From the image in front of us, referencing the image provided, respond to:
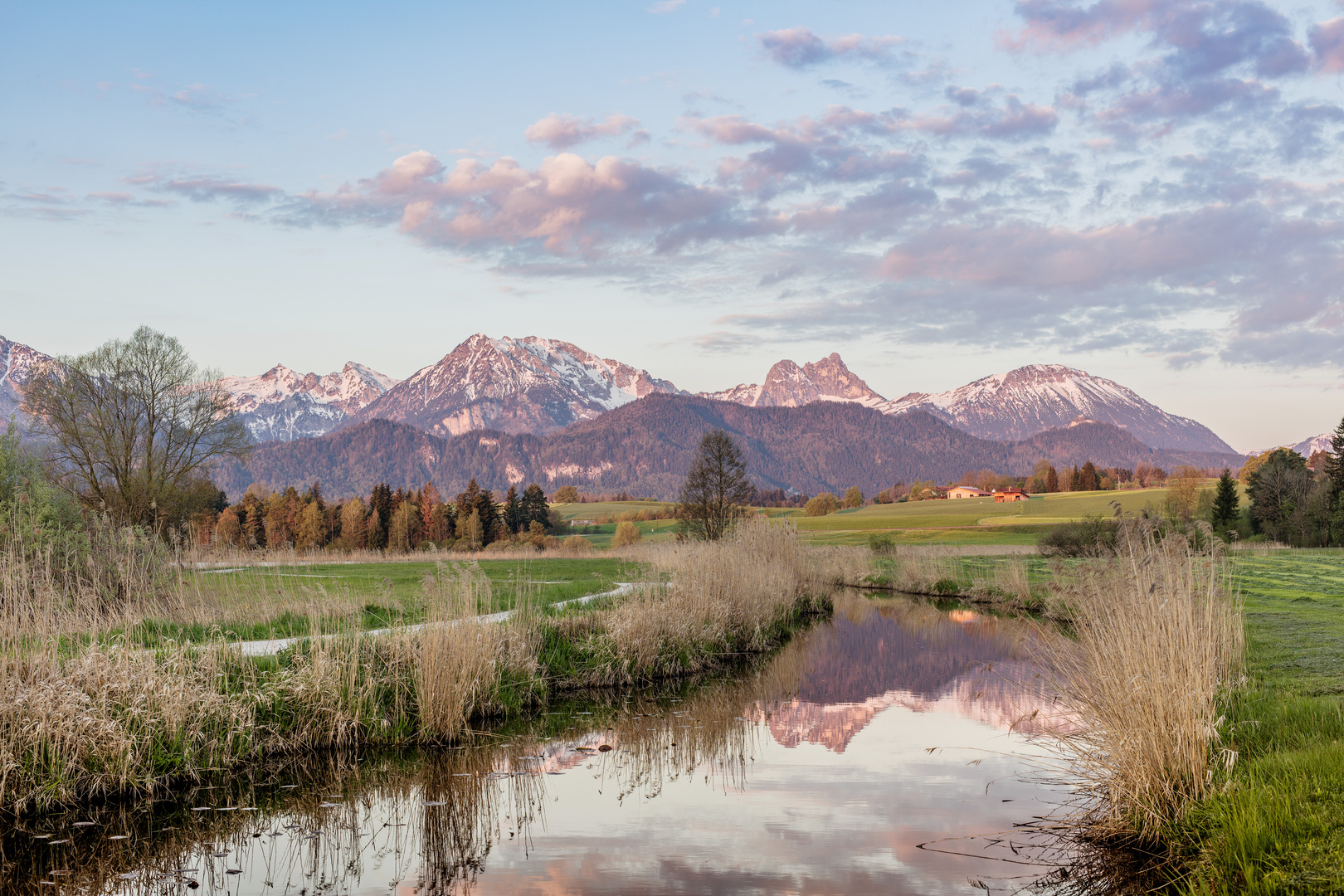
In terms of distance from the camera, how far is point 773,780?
11156 mm

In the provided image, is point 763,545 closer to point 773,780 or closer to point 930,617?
point 930,617

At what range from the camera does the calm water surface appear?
7.91 m

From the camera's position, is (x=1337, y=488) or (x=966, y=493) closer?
A: (x=1337, y=488)

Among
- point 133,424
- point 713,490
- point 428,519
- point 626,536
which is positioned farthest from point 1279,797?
point 428,519

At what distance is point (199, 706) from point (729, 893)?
269 inches

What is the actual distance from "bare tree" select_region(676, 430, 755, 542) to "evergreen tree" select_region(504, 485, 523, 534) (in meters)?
32.1

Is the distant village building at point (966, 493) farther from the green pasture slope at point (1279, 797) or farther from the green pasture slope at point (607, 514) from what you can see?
the green pasture slope at point (1279, 797)

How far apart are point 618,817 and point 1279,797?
617cm

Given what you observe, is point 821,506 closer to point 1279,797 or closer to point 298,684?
point 298,684

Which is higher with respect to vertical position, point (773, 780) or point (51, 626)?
point (51, 626)

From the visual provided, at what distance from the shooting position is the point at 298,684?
11.7 metres

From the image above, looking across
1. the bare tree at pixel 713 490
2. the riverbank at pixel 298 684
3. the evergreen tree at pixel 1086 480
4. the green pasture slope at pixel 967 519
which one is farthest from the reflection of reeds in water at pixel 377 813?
the evergreen tree at pixel 1086 480

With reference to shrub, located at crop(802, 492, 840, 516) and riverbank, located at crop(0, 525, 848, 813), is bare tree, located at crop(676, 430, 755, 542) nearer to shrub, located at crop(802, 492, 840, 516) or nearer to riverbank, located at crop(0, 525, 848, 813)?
riverbank, located at crop(0, 525, 848, 813)

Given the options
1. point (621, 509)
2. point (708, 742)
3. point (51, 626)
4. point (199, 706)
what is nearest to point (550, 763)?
point (708, 742)
